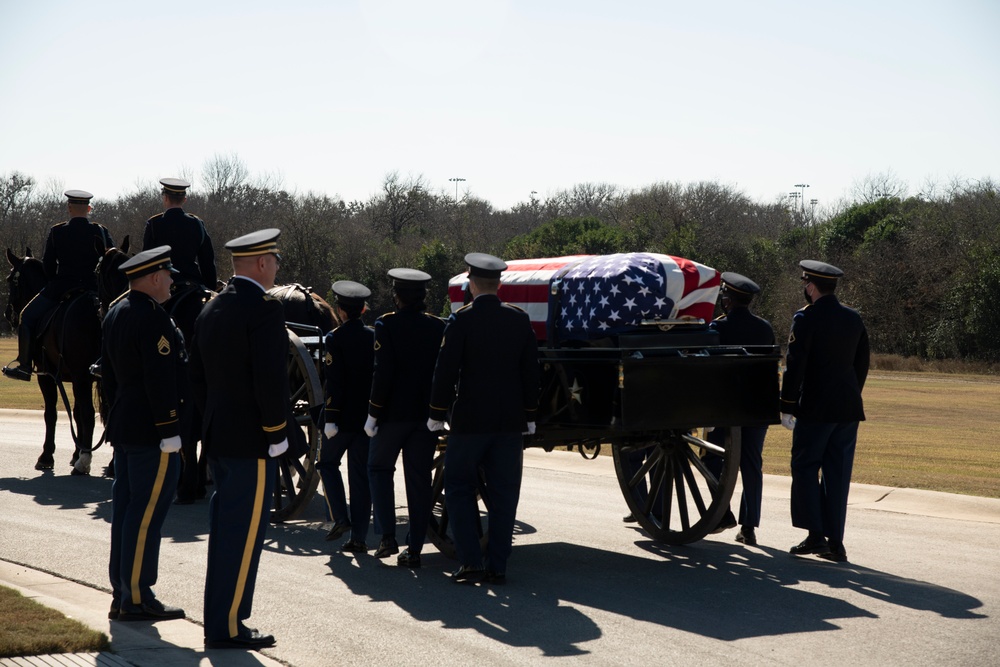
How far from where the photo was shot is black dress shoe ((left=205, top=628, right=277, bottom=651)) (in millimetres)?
5473

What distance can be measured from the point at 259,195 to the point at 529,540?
77.2 metres

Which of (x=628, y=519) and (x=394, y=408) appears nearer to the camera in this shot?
(x=394, y=408)

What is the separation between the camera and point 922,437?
15.7 m

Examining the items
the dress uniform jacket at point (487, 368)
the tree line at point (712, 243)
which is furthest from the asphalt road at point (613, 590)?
the tree line at point (712, 243)

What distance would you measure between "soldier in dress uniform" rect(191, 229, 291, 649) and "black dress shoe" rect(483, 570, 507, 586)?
179 cm

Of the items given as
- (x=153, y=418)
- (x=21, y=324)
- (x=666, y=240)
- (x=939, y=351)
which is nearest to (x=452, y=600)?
(x=153, y=418)

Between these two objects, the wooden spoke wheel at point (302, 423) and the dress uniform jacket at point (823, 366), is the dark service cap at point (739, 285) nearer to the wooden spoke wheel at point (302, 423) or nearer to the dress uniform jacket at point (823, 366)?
the dress uniform jacket at point (823, 366)

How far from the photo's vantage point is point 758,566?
742 centimetres

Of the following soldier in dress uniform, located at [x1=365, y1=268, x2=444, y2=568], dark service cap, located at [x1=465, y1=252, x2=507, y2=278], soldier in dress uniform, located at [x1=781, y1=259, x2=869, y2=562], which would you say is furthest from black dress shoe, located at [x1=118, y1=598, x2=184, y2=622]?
soldier in dress uniform, located at [x1=781, y1=259, x2=869, y2=562]

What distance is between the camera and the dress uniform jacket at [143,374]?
600 cm

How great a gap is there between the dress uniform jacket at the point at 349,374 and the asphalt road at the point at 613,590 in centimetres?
96

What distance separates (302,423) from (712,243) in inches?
1694

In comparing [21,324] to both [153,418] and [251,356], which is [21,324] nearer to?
[153,418]

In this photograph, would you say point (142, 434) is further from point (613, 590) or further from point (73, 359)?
point (73, 359)
